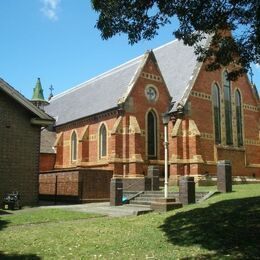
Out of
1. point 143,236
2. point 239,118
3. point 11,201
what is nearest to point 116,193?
point 11,201

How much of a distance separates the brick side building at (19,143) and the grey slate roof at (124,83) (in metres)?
11.4

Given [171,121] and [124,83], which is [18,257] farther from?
[124,83]

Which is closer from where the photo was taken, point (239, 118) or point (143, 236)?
point (143, 236)

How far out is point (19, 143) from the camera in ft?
70.8

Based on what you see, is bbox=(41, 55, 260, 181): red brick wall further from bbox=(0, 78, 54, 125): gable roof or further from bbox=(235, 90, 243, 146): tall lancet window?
bbox=(0, 78, 54, 125): gable roof

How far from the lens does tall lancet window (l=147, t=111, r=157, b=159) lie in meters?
33.1

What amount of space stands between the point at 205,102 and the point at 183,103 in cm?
262

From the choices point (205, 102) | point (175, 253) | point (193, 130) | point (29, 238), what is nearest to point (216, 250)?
point (175, 253)

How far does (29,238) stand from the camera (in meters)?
11.7

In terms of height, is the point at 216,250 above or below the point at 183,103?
below

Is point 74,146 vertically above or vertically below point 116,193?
above

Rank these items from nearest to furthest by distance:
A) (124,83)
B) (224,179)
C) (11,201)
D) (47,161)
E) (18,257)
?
1. (18,257)
2. (11,201)
3. (224,179)
4. (124,83)
5. (47,161)

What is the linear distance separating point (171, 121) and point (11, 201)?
653 inches

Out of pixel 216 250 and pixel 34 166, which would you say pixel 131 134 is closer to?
pixel 34 166
